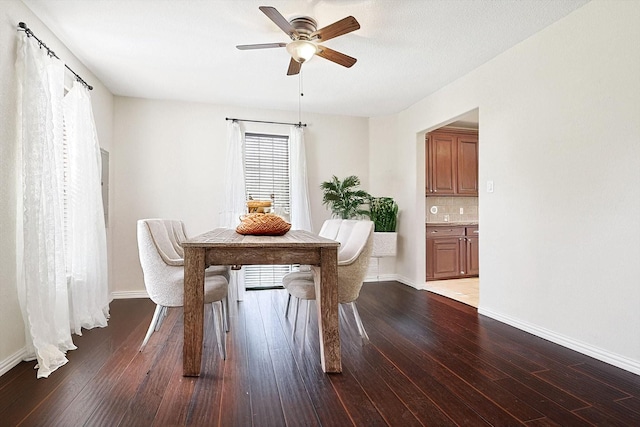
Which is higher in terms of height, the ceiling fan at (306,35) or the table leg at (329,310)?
the ceiling fan at (306,35)

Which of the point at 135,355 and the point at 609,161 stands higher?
the point at 609,161

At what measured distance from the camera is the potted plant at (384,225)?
4539 mm

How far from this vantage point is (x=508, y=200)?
3.04 meters

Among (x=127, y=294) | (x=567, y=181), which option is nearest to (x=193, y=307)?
(x=127, y=294)

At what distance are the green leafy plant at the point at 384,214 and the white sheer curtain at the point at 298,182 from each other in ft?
3.06

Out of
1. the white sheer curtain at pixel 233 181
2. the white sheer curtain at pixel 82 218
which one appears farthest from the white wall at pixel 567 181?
the white sheer curtain at pixel 82 218

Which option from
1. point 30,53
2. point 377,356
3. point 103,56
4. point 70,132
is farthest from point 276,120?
point 377,356

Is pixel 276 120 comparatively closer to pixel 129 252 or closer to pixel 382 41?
pixel 382 41

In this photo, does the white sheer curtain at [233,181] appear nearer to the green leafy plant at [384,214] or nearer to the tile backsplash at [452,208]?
the green leafy plant at [384,214]

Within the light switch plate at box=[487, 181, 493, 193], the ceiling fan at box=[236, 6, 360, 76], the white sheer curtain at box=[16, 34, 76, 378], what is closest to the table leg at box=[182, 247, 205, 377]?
the white sheer curtain at box=[16, 34, 76, 378]

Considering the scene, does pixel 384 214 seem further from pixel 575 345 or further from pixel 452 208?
pixel 575 345

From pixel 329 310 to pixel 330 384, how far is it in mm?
412

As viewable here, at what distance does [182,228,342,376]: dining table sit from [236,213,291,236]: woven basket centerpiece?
0.48m

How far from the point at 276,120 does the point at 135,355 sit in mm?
3385
